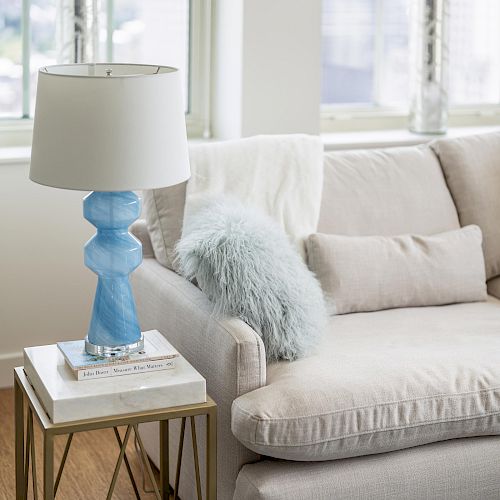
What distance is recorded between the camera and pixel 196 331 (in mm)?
2445

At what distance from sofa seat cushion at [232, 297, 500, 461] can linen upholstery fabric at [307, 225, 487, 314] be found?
0.77 feet

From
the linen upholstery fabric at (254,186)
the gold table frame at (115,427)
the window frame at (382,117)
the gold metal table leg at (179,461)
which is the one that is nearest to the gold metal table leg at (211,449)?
the gold table frame at (115,427)

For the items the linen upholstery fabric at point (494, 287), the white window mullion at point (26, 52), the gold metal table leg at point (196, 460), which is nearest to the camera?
the gold metal table leg at point (196, 460)

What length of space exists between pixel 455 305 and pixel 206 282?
874mm

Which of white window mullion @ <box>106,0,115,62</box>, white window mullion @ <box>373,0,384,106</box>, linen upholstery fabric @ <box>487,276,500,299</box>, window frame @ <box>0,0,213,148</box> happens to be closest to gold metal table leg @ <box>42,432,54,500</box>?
linen upholstery fabric @ <box>487,276,500,299</box>

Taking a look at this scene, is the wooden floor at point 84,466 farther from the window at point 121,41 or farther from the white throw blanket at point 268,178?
the window at point 121,41

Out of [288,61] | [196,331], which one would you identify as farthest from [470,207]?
[196,331]

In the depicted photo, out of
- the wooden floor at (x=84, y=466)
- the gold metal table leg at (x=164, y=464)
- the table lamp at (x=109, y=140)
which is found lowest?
the wooden floor at (x=84, y=466)

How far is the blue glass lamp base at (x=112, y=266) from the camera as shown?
2.21 m

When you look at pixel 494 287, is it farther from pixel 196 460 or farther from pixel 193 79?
pixel 193 79

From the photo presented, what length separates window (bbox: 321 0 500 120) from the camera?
13.6 feet

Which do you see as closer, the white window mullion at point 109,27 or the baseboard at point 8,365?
the baseboard at point 8,365

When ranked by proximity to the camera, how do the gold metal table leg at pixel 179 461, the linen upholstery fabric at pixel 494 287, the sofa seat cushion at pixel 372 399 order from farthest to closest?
1. the linen upholstery fabric at pixel 494 287
2. the gold metal table leg at pixel 179 461
3. the sofa seat cushion at pixel 372 399

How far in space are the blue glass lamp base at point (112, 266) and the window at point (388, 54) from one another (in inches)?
82.6
